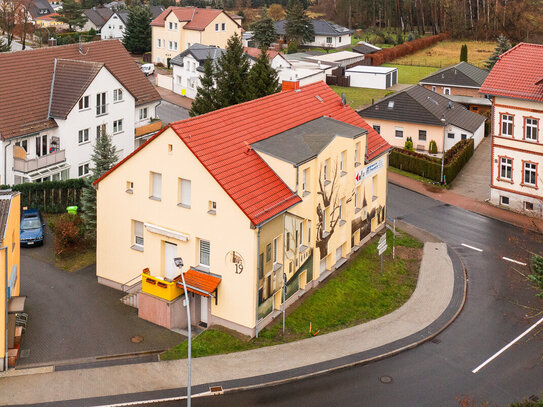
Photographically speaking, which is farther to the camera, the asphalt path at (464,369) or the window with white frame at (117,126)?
the window with white frame at (117,126)

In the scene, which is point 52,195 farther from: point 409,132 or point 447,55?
point 447,55

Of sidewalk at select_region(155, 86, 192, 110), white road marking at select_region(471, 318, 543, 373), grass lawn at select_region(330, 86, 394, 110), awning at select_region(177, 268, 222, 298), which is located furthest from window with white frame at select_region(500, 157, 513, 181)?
sidewalk at select_region(155, 86, 192, 110)

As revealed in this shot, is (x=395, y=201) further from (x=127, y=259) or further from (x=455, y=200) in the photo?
(x=127, y=259)

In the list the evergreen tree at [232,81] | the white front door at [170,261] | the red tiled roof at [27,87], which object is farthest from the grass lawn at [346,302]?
the red tiled roof at [27,87]

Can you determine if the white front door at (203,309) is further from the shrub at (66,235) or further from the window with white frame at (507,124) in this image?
the window with white frame at (507,124)

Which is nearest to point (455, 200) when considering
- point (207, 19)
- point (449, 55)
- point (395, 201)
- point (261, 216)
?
point (395, 201)

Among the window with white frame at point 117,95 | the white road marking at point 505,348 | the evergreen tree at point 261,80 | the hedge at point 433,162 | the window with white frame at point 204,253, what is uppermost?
the evergreen tree at point 261,80

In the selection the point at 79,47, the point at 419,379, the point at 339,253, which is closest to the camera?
the point at 419,379

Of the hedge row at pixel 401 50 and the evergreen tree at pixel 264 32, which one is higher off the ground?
the evergreen tree at pixel 264 32

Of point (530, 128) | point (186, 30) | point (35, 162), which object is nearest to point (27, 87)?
point (35, 162)
